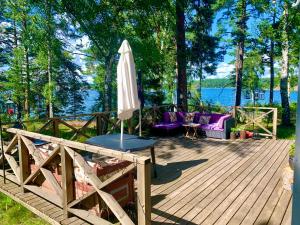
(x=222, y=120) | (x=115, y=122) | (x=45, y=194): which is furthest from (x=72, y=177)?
(x=222, y=120)

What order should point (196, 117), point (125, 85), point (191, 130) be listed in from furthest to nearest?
1. point (196, 117)
2. point (191, 130)
3. point (125, 85)

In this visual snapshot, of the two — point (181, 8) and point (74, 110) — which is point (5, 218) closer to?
point (181, 8)

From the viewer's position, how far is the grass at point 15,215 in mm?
3694

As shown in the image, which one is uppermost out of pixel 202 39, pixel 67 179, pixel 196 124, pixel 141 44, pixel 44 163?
Answer: pixel 202 39

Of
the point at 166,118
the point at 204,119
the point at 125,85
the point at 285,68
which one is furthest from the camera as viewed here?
the point at 285,68

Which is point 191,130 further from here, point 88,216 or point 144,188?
→ point 144,188

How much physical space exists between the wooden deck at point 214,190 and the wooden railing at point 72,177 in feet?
0.56

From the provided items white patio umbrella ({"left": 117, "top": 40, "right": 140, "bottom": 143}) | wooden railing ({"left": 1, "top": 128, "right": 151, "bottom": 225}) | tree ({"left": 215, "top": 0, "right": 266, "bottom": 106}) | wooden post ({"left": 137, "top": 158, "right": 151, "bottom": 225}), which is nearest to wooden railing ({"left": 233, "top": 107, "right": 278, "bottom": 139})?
tree ({"left": 215, "top": 0, "right": 266, "bottom": 106})

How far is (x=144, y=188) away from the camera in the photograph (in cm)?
260

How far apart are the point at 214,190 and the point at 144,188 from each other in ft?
7.04

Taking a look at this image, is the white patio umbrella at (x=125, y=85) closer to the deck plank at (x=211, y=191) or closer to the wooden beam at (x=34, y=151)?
the wooden beam at (x=34, y=151)

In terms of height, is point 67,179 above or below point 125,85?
below

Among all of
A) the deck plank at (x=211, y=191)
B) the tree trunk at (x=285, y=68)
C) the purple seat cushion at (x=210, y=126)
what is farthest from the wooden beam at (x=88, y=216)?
the tree trunk at (x=285, y=68)

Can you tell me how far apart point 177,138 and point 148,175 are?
6053 mm
